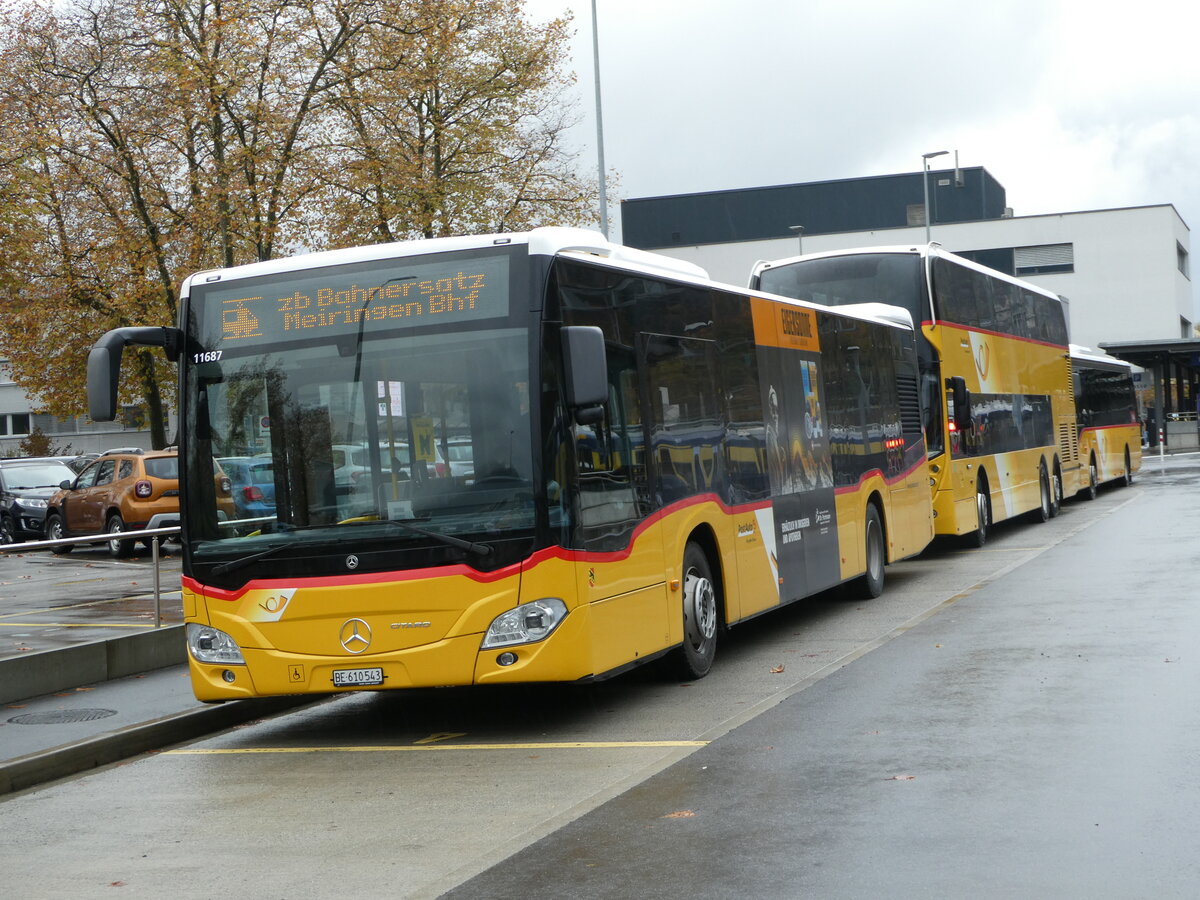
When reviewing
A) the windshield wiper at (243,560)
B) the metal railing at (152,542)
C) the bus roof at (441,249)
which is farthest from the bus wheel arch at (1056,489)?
the windshield wiper at (243,560)

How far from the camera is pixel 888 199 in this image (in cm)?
8206

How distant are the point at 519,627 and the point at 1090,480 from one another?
26304 millimetres

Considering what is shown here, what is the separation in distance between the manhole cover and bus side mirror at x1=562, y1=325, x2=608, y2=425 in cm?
404

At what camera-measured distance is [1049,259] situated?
244ft

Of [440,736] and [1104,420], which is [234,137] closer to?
[1104,420]

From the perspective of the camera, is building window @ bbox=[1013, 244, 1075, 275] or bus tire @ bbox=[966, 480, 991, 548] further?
building window @ bbox=[1013, 244, 1075, 275]

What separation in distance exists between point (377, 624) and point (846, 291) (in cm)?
1257

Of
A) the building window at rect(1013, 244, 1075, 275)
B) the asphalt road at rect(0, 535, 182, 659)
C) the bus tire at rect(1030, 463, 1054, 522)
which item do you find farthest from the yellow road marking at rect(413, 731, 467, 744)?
the building window at rect(1013, 244, 1075, 275)

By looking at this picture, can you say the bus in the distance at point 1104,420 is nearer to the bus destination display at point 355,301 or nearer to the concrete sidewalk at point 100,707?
the concrete sidewalk at point 100,707

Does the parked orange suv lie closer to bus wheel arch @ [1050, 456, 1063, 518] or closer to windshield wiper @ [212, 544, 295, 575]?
bus wheel arch @ [1050, 456, 1063, 518]

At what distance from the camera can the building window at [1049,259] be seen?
74.2 m

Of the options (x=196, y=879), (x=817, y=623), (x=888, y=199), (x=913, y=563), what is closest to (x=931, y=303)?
(x=913, y=563)

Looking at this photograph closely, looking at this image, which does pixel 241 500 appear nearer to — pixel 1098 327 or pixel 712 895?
pixel 712 895

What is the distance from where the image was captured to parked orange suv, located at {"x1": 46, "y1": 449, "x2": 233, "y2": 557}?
86.3 feet
